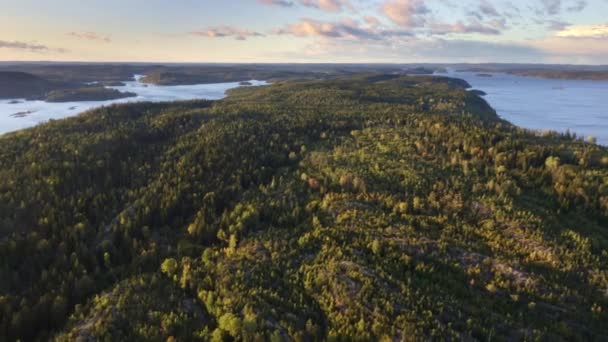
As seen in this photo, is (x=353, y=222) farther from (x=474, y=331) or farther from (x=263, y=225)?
(x=474, y=331)

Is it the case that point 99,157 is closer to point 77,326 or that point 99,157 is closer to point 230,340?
point 77,326

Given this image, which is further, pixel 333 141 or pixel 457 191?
pixel 333 141

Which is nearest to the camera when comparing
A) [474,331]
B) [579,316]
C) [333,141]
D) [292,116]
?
[474,331]

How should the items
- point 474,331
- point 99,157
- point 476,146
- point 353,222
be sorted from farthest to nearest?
1. point 99,157
2. point 476,146
3. point 353,222
4. point 474,331

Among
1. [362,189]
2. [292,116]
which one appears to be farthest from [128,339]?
[292,116]

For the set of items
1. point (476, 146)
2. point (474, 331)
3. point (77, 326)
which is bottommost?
point (77, 326)

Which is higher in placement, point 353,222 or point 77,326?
point 353,222
